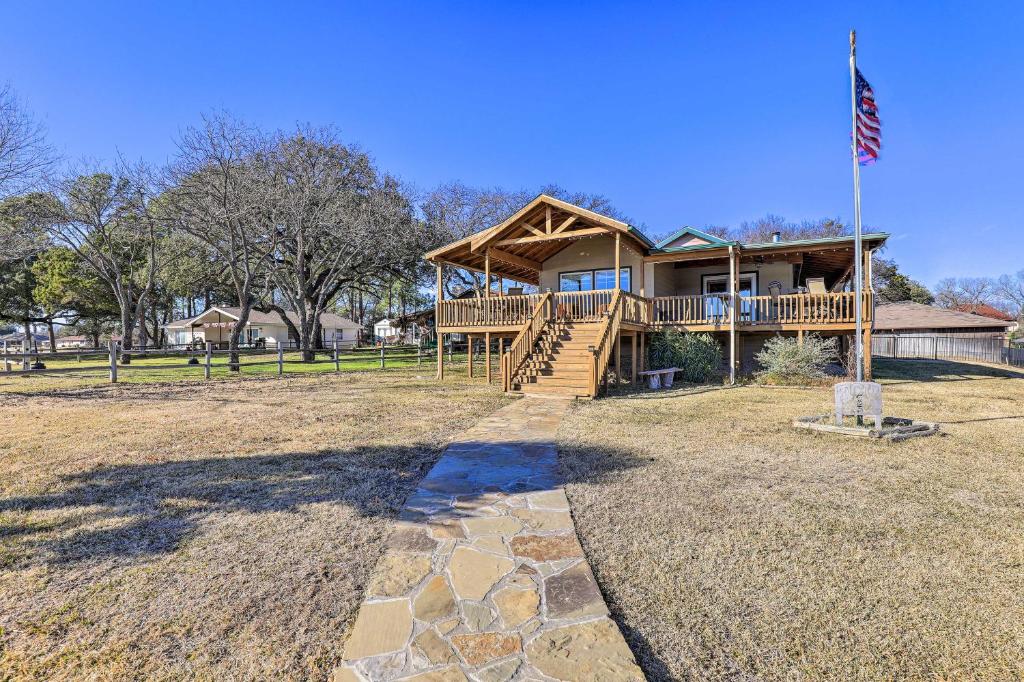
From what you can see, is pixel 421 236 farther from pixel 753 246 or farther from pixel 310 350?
pixel 753 246

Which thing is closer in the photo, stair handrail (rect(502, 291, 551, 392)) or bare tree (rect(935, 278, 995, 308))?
stair handrail (rect(502, 291, 551, 392))

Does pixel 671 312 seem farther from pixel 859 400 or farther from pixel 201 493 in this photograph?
pixel 201 493

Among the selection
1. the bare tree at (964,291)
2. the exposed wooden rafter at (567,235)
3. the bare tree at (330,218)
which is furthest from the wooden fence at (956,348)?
the bare tree at (964,291)

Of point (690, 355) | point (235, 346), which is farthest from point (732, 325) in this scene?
point (235, 346)

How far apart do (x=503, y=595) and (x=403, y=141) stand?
963 inches

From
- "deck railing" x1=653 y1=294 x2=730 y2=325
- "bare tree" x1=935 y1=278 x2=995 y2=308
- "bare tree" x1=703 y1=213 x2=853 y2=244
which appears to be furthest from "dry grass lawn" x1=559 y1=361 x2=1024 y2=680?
"bare tree" x1=935 y1=278 x2=995 y2=308

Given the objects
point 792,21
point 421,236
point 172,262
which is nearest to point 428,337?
point 421,236

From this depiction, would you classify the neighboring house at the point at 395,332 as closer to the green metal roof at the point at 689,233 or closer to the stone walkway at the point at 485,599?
the green metal roof at the point at 689,233

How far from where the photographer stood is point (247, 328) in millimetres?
45312

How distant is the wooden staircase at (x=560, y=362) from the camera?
11039 millimetres

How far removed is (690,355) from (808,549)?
35.8ft

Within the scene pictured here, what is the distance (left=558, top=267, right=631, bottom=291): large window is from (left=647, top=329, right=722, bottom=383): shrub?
293 centimetres

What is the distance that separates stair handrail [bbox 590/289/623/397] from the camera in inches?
416

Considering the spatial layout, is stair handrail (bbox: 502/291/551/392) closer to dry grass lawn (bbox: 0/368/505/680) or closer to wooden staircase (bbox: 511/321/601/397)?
wooden staircase (bbox: 511/321/601/397)
